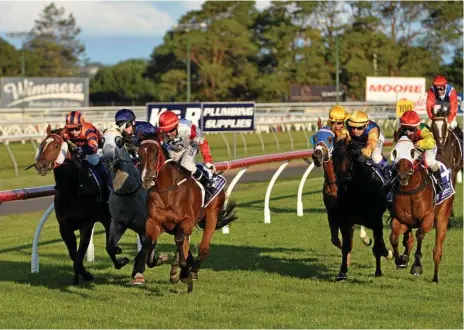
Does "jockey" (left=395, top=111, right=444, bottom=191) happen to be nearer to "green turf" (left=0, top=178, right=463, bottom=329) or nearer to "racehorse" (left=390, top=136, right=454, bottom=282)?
"racehorse" (left=390, top=136, right=454, bottom=282)

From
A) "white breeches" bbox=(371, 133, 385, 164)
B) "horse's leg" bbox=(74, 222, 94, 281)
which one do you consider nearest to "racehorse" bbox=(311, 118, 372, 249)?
"white breeches" bbox=(371, 133, 385, 164)

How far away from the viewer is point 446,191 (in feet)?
33.7

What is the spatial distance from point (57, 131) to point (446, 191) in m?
3.85

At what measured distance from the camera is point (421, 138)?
10.0 meters

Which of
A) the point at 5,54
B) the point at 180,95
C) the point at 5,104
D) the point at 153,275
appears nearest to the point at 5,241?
the point at 153,275

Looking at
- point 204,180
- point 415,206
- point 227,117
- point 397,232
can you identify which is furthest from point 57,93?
point 415,206

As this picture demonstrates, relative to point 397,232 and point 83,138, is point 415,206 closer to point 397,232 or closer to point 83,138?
point 397,232

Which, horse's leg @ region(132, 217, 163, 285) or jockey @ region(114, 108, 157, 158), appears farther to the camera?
jockey @ region(114, 108, 157, 158)

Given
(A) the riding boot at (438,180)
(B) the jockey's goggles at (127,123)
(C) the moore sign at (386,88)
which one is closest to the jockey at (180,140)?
(B) the jockey's goggles at (127,123)

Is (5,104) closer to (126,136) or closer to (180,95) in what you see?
(180,95)

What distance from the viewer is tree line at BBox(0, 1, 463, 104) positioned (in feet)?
210

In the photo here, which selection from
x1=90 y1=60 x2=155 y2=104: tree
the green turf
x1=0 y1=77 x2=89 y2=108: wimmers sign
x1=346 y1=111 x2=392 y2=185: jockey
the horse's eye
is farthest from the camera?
x1=90 y1=60 x2=155 y2=104: tree

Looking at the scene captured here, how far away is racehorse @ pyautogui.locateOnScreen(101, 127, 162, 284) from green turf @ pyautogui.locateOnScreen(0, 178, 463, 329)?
57 centimetres

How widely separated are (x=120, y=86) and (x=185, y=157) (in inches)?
2911
